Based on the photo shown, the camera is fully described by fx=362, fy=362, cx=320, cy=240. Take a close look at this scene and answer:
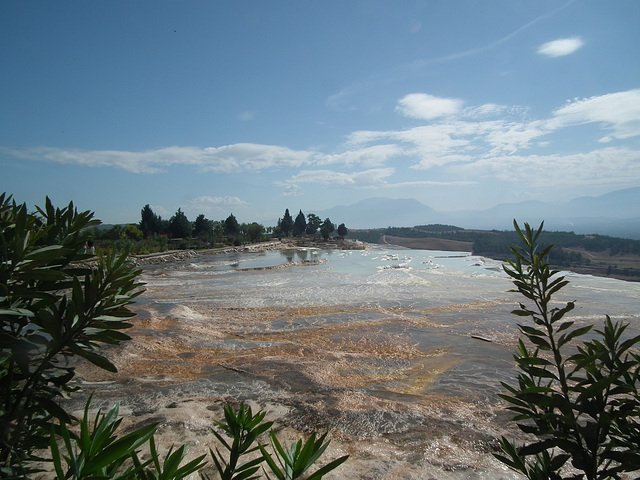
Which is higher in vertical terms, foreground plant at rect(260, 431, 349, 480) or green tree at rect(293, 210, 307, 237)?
green tree at rect(293, 210, 307, 237)

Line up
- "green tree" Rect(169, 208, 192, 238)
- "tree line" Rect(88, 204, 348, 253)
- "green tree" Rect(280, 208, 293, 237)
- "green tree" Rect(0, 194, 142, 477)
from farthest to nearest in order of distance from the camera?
"green tree" Rect(280, 208, 293, 237)
"green tree" Rect(169, 208, 192, 238)
"tree line" Rect(88, 204, 348, 253)
"green tree" Rect(0, 194, 142, 477)

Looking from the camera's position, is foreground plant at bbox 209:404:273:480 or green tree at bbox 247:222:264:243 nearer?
foreground plant at bbox 209:404:273:480

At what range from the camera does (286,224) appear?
134 ft

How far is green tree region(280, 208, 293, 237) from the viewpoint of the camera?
40.5 m

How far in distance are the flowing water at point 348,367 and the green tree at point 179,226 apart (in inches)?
804

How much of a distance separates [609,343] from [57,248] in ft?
4.66

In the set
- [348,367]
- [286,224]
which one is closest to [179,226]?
[286,224]

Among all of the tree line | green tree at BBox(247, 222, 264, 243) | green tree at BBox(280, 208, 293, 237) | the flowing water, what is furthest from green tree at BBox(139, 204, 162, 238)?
the flowing water

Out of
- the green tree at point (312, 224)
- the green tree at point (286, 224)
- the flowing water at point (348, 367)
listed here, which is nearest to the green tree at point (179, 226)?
the green tree at point (286, 224)

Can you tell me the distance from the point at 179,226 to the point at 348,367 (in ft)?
93.0

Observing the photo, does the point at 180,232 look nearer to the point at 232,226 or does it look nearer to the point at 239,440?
the point at 232,226

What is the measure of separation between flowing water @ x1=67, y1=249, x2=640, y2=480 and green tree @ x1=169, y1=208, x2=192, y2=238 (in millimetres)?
20434

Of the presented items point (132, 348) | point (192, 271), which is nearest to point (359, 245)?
point (192, 271)

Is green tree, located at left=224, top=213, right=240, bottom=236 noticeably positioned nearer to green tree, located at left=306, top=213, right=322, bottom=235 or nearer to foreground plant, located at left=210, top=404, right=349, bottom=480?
green tree, located at left=306, top=213, right=322, bottom=235
